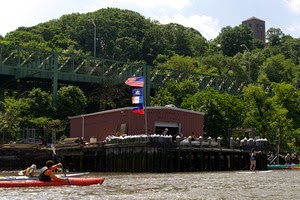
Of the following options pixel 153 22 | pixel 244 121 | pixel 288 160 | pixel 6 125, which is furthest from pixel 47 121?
pixel 153 22

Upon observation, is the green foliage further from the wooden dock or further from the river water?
the river water

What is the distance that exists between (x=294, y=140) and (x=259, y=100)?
7.03 meters

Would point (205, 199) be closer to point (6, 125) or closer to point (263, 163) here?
point (263, 163)

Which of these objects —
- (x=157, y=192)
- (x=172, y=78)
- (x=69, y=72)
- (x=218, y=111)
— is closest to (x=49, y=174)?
(x=157, y=192)

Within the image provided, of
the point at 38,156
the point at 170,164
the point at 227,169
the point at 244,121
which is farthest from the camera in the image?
the point at 244,121

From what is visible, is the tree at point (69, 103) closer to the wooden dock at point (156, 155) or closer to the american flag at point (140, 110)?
the wooden dock at point (156, 155)

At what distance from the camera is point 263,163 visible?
45.9 meters

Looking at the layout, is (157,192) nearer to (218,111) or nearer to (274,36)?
(218,111)

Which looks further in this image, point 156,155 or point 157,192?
point 156,155

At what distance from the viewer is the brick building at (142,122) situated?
45.4m

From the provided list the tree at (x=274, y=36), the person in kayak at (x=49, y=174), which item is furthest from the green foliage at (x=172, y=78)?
the person in kayak at (x=49, y=174)

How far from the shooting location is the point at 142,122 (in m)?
45.3

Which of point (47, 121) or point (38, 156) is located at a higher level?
point (47, 121)

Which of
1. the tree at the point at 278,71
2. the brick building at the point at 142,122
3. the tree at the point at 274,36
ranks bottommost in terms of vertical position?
the brick building at the point at 142,122
